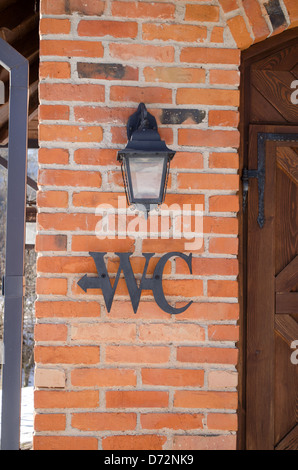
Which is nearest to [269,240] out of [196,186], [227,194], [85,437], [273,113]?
[227,194]

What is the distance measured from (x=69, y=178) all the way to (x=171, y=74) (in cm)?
65

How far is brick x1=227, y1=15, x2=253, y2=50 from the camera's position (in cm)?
184

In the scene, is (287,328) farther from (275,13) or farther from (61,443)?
(275,13)

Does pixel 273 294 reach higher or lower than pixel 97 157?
lower

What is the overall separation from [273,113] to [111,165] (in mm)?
894

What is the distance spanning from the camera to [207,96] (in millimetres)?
1846

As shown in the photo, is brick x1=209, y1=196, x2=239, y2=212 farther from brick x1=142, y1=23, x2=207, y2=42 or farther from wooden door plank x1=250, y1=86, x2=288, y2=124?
brick x1=142, y1=23, x2=207, y2=42

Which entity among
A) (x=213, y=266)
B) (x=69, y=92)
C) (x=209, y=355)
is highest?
(x=69, y=92)

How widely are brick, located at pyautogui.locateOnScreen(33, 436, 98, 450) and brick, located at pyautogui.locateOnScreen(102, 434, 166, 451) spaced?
0.07 m

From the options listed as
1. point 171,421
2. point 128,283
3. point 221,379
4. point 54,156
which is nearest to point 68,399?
point 171,421

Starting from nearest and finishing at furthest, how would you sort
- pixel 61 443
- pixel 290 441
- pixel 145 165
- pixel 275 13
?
pixel 145 165, pixel 61 443, pixel 275 13, pixel 290 441

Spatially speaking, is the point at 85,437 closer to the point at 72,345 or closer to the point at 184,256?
the point at 72,345

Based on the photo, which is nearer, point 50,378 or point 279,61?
point 50,378

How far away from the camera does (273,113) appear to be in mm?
2076
